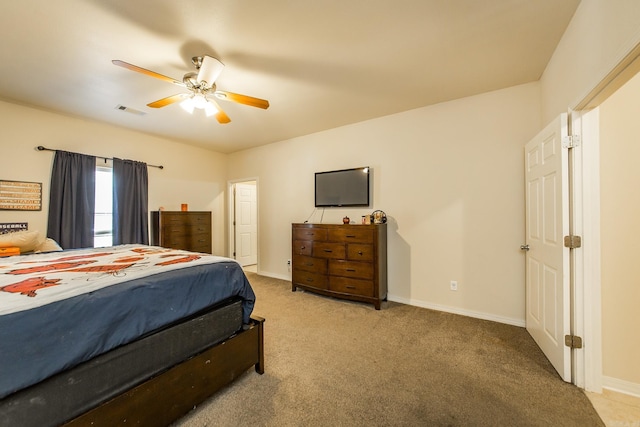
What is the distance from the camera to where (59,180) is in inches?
129

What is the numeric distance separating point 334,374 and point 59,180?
4108 millimetres

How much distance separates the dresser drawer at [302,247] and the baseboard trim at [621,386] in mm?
2923

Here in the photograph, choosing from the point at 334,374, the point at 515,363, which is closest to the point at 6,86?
the point at 334,374

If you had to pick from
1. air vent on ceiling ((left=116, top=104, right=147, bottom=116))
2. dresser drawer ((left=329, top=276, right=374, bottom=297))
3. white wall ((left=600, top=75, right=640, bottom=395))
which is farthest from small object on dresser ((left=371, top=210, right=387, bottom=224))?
air vent on ceiling ((left=116, top=104, right=147, bottom=116))

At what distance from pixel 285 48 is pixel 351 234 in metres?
2.15

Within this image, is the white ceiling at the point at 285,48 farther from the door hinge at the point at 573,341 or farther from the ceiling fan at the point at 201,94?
the door hinge at the point at 573,341

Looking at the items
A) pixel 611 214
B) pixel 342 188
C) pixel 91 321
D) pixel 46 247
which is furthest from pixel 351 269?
pixel 46 247

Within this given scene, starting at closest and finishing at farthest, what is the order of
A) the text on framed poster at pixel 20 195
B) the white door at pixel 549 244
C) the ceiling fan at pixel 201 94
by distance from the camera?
the white door at pixel 549 244
the ceiling fan at pixel 201 94
the text on framed poster at pixel 20 195

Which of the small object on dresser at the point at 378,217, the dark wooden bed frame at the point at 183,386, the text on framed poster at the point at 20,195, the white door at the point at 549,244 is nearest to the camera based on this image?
the dark wooden bed frame at the point at 183,386

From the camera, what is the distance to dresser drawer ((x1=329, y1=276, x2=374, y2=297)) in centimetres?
317

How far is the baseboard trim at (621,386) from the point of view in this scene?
64.3 inches

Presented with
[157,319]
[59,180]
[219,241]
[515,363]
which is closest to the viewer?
[157,319]

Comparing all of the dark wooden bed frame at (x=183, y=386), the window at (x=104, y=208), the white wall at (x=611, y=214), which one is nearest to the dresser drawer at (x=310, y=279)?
the dark wooden bed frame at (x=183, y=386)

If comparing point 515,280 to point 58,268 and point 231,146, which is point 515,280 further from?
point 231,146
